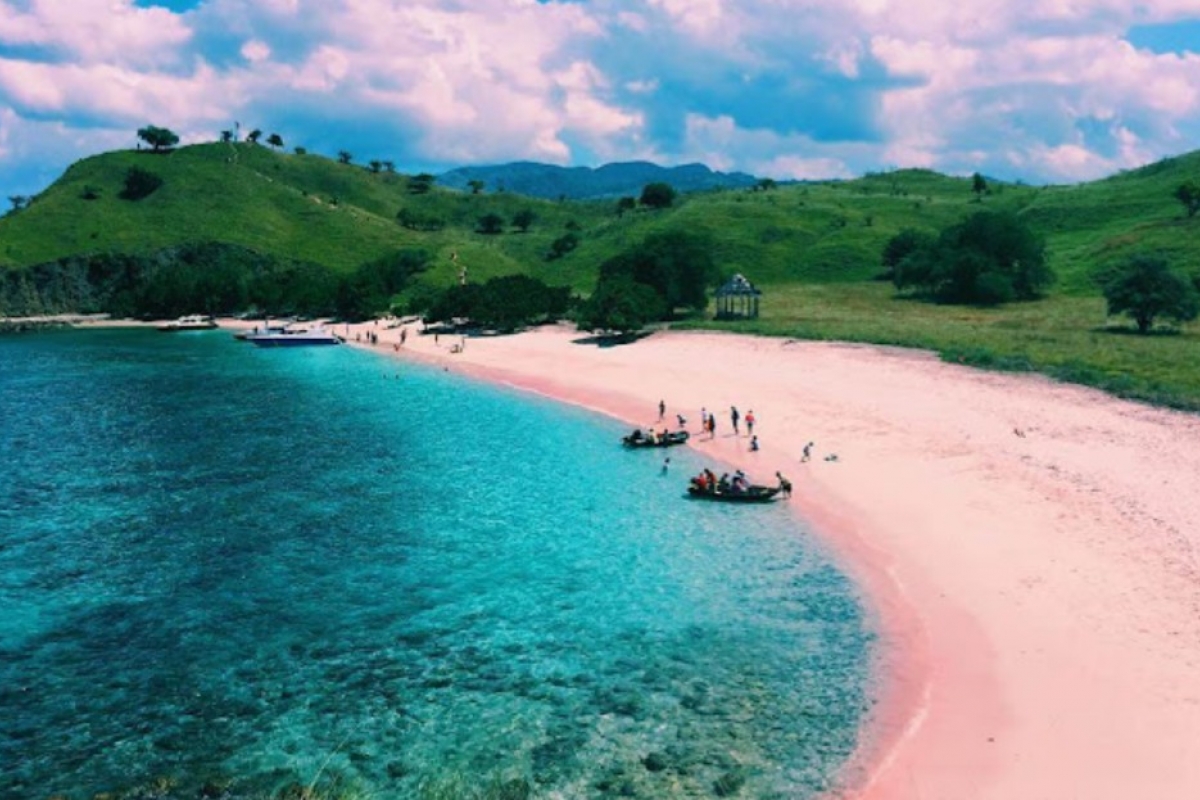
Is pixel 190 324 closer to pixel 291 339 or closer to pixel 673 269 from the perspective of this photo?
pixel 291 339

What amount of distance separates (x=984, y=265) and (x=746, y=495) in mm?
84411

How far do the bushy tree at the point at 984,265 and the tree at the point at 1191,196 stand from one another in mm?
32354

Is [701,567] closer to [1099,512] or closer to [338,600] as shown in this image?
[338,600]

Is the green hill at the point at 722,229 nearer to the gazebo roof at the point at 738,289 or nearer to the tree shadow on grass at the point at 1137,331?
the tree shadow on grass at the point at 1137,331

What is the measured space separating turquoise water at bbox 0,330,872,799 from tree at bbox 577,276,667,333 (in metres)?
36.5

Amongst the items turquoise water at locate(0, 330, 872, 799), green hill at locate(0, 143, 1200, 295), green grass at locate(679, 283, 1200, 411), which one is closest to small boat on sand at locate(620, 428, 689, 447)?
turquoise water at locate(0, 330, 872, 799)

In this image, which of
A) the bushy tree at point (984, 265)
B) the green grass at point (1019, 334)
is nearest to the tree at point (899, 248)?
the bushy tree at point (984, 265)

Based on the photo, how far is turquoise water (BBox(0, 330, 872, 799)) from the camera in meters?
20.6

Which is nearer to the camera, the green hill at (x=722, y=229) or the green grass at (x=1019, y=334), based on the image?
the green grass at (x=1019, y=334)

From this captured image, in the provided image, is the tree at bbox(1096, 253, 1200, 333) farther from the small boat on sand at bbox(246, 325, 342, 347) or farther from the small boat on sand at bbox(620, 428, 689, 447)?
the small boat on sand at bbox(246, 325, 342, 347)

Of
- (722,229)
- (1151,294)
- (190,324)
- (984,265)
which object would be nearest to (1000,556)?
(1151,294)

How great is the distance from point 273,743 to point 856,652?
16.0 m

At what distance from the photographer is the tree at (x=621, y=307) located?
294 ft

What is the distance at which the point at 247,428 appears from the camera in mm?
60969
